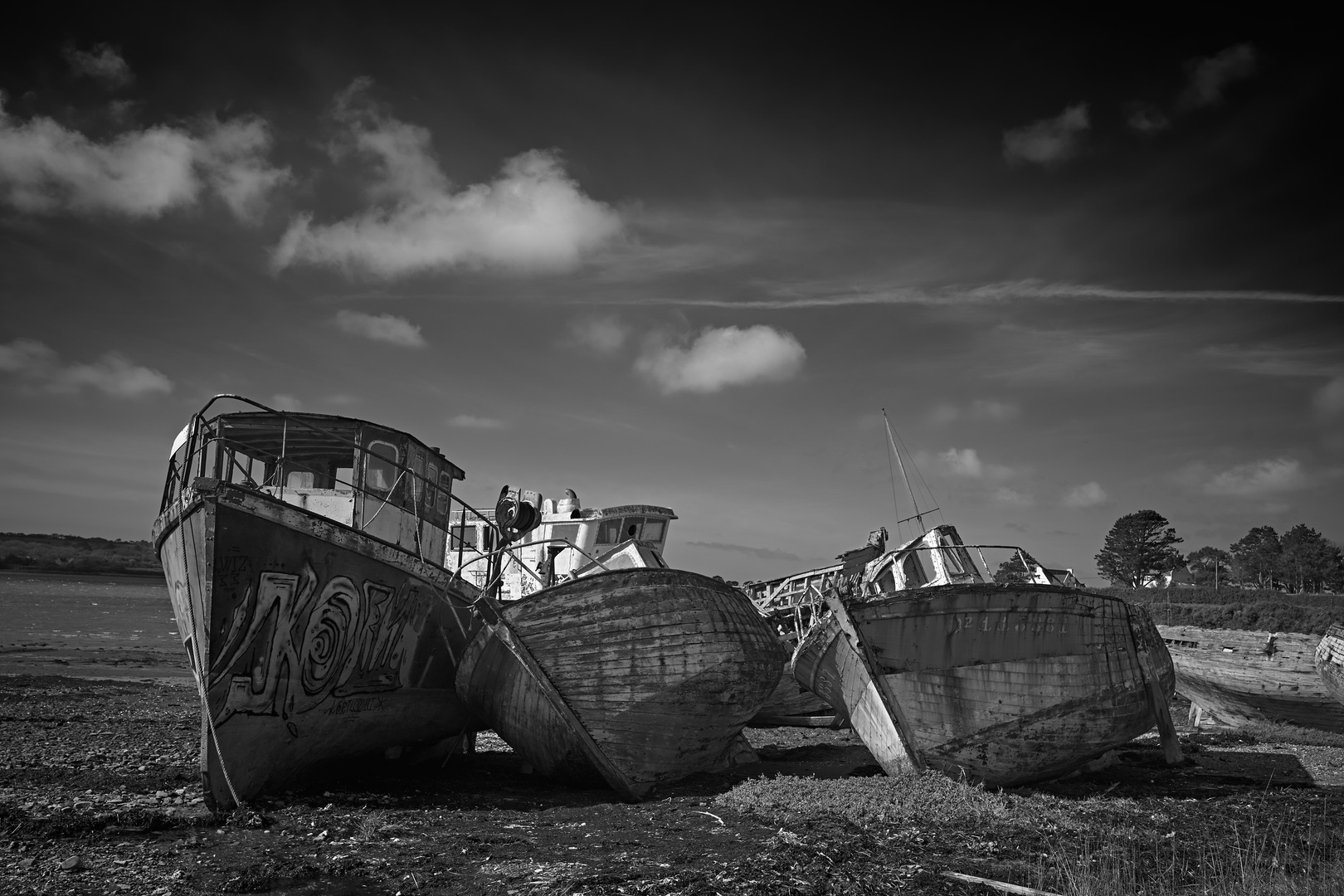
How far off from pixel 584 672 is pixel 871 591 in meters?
5.59

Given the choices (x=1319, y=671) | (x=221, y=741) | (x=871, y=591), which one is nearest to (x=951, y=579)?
(x=871, y=591)

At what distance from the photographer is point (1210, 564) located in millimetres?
84562

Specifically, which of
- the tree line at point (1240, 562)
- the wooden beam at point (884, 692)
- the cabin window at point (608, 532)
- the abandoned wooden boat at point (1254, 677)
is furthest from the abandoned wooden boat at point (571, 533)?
the tree line at point (1240, 562)

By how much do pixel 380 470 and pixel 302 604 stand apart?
318 cm

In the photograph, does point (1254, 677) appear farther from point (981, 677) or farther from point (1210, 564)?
point (1210, 564)

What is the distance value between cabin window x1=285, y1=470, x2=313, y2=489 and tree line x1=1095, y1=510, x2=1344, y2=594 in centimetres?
7037

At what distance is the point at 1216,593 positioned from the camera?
181 feet

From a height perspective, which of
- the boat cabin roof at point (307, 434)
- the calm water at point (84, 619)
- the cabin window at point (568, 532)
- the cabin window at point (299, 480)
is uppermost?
the boat cabin roof at point (307, 434)

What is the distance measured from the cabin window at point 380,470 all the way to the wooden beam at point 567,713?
116 inches

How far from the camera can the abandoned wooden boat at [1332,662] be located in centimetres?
1673

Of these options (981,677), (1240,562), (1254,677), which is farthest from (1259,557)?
(981,677)

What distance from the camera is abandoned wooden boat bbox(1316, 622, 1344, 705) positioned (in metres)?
16.7

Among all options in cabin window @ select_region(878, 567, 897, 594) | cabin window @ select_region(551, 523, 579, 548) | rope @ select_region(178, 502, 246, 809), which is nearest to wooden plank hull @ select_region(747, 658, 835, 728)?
cabin window @ select_region(878, 567, 897, 594)

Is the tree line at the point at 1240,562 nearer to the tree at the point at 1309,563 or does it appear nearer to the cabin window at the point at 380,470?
the tree at the point at 1309,563
